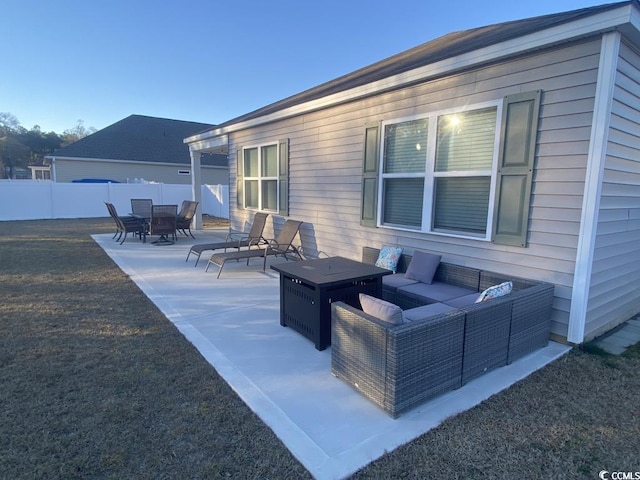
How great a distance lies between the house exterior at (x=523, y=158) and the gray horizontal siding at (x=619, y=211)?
0.07 feet

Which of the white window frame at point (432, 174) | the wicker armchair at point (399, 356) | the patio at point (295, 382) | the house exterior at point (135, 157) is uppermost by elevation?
the house exterior at point (135, 157)

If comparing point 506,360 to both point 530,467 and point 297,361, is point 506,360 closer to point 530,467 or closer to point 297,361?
point 530,467

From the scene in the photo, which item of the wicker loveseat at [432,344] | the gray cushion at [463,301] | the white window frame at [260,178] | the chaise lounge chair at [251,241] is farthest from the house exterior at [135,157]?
the wicker loveseat at [432,344]

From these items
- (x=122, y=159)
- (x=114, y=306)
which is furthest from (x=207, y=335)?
(x=122, y=159)

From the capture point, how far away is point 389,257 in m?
4.64

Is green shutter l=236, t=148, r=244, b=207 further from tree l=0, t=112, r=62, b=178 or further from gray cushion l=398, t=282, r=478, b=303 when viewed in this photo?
tree l=0, t=112, r=62, b=178

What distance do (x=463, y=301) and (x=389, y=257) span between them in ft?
4.71

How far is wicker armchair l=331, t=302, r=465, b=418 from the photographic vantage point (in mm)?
2137

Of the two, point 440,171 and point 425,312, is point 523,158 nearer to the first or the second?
point 440,171

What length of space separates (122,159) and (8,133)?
84.8 feet

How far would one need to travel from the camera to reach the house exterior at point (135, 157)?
18.0 m

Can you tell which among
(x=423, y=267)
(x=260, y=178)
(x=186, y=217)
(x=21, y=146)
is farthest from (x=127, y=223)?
(x=21, y=146)

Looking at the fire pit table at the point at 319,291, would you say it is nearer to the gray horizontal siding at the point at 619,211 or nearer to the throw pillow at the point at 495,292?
the throw pillow at the point at 495,292

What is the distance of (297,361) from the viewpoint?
2939mm
